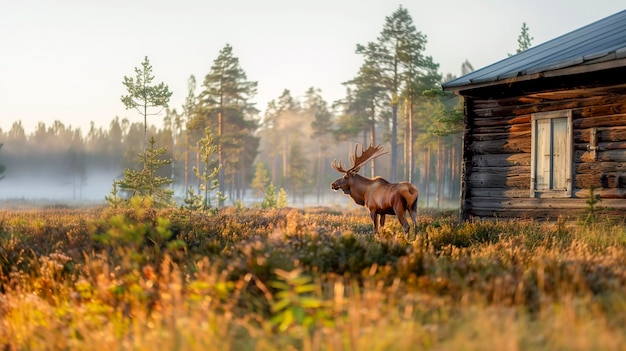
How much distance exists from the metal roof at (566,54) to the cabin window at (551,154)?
1219mm

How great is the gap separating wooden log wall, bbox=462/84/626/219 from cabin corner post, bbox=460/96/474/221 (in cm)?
2

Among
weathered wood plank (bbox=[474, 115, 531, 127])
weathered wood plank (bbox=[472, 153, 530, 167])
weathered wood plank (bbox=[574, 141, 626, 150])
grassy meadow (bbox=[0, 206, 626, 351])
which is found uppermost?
weathered wood plank (bbox=[474, 115, 531, 127])

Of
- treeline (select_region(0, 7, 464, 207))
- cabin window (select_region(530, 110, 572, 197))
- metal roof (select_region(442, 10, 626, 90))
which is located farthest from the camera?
treeline (select_region(0, 7, 464, 207))

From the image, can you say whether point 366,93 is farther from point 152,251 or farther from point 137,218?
point 152,251

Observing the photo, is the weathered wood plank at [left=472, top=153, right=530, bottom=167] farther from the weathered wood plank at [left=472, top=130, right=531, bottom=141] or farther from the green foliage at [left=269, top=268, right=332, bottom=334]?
the green foliage at [left=269, top=268, right=332, bottom=334]

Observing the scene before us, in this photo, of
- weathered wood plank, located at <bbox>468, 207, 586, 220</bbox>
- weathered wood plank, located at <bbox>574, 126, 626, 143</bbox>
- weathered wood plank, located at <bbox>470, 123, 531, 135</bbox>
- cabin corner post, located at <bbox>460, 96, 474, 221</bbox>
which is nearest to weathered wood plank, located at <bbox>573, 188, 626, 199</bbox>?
weathered wood plank, located at <bbox>468, 207, 586, 220</bbox>

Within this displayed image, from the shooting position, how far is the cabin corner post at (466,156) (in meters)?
14.4

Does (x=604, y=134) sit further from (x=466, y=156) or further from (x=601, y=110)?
(x=466, y=156)

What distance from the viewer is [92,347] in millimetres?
4652

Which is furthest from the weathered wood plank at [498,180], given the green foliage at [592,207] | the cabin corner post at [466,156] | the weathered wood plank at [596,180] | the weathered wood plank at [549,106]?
the green foliage at [592,207]

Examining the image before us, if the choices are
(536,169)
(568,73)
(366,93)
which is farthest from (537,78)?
Answer: (366,93)

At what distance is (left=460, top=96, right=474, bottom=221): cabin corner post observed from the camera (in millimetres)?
14391

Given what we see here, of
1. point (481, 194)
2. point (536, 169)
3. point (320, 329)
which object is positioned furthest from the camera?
point (481, 194)

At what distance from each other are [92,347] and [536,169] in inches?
434
